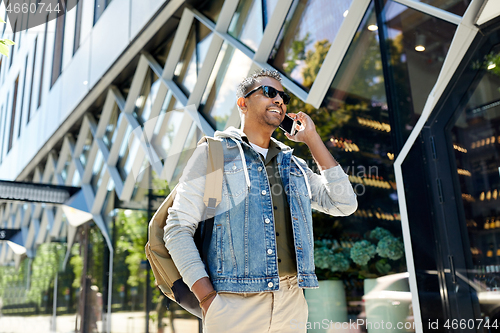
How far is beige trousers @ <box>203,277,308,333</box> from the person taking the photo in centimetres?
182

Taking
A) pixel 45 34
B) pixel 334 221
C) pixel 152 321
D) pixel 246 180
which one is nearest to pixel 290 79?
pixel 334 221

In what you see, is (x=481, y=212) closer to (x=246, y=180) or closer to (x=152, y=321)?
(x=246, y=180)

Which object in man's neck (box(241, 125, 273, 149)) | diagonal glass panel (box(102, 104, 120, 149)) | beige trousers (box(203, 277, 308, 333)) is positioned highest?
diagonal glass panel (box(102, 104, 120, 149))

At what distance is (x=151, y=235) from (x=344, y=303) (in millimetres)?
3247

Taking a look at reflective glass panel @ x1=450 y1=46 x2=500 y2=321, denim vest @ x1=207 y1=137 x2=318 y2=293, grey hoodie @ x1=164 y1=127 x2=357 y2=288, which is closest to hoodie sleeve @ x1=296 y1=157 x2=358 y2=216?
grey hoodie @ x1=164 y1=127 x2=357 y2=288

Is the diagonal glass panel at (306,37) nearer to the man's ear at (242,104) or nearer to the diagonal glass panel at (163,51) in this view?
the man's ear at (242,104)

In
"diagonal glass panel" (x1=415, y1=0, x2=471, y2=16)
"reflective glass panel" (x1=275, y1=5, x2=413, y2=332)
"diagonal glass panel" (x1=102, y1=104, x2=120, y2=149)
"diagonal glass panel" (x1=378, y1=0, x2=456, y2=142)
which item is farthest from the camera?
"diagonal glass panel" (x1=102, y1=104, x2=120, y2=149)

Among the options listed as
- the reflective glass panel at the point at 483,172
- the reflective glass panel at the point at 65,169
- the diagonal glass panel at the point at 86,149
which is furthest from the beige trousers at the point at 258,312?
the reflective glass panel at the point at 65,169

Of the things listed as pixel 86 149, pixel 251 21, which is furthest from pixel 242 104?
pixel 86 149

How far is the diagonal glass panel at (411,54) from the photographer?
161 inches

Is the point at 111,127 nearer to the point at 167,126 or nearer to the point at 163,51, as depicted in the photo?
the point at 163,51

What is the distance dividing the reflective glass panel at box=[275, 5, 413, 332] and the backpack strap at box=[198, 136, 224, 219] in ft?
8.99

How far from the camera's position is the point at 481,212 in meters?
3.64

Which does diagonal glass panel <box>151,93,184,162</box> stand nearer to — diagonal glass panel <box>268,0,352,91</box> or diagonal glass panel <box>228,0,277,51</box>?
diagonal glass panel <box>228,0,277,51</box>
